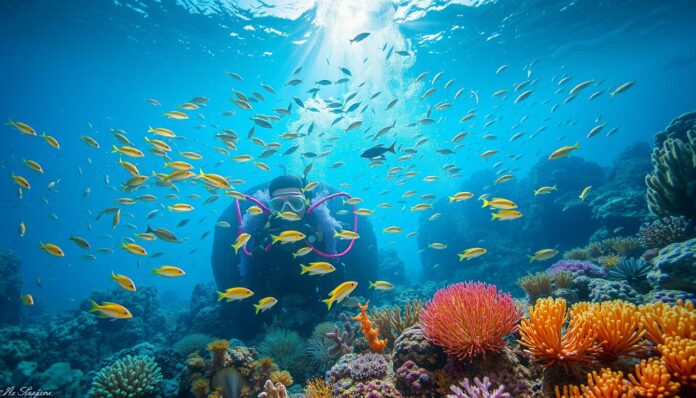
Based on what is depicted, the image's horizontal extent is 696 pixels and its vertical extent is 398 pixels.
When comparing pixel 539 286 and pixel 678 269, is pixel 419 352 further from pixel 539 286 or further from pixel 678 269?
pixel 678 269

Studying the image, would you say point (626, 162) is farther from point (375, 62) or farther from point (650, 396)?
point (650, 396)

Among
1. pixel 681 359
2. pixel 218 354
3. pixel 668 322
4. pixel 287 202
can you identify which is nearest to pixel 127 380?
pixel 218 354

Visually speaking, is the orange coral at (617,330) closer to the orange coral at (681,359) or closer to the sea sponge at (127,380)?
the orange coral at (681,359)

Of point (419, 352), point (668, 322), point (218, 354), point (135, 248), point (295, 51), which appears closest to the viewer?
point (668, 322)

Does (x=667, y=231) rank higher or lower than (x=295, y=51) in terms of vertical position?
lower

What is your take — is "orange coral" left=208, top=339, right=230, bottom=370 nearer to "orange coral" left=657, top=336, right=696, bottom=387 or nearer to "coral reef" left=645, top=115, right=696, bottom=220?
"orange coral" left=657, top=336, right=696, bottom=387

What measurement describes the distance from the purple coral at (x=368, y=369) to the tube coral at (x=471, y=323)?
2.98 feet

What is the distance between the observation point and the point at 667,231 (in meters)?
6.48

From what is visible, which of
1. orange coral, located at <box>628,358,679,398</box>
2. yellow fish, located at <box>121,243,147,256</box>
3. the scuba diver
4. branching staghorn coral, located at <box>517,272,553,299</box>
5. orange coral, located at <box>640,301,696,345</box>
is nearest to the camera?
orange coral, located at <box>628,358,679,398</box>

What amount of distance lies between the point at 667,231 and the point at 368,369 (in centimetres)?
802

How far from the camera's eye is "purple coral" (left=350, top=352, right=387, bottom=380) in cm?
360

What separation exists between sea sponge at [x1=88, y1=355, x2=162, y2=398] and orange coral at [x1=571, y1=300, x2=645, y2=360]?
19.9 ft

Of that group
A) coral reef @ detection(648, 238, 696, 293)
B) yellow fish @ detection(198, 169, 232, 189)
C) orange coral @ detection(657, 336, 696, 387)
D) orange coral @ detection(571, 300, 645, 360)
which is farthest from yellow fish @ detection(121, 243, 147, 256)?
coral reef @ detection(648, 238, 696, 293)

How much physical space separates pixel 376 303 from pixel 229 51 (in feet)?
71.2
